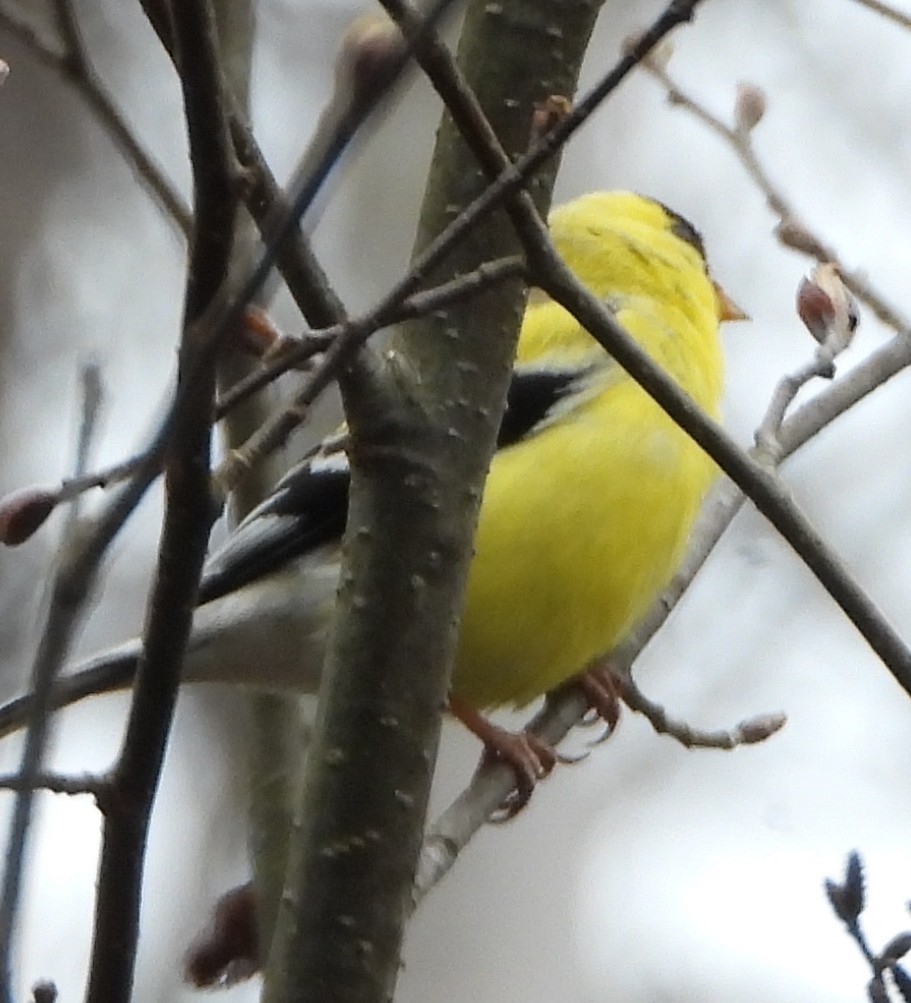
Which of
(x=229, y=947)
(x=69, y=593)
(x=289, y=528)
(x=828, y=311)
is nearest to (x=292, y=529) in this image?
(x=289, y=528)

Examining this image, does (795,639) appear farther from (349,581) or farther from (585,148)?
(349,581)

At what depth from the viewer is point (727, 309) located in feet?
11.4

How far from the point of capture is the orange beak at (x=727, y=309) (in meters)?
3.45

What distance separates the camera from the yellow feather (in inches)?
105

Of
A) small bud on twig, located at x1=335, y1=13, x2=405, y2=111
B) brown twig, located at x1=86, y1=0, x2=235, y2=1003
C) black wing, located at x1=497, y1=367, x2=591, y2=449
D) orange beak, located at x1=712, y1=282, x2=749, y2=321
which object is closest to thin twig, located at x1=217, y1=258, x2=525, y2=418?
brown twig, located at x1=86, y1=0, x2=235, y2=1003

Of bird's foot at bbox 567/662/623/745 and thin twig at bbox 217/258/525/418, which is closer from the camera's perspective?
thin twig at bbox 217/258/525/418

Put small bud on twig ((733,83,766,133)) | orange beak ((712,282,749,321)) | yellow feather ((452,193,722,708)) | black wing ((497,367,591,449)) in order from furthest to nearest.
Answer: orange beak ((712,282,749,321)) → black wing ((497,367,591,449)) → yellow feather ((452,193,722,708)) → small bud on twig ((733,83,766,133))

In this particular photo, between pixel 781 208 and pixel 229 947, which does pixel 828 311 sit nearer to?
pixel 781 208

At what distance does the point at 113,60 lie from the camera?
5.54m

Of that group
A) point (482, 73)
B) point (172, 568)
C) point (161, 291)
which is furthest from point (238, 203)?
point (161, 291)

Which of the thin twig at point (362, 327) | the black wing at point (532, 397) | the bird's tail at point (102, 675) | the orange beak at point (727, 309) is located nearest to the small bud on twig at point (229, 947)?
the bird's tail at point (102, 675)

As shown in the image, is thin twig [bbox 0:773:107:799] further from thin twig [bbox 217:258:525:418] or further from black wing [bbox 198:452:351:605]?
black wing [bbox 198:452:351:605]

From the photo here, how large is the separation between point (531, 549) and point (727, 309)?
101 cm

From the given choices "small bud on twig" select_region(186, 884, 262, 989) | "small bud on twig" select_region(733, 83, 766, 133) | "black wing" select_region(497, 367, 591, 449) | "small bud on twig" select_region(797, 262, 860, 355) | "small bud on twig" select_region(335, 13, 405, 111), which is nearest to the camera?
"small bud on twig" select_region(335, 13, 405, 111)
